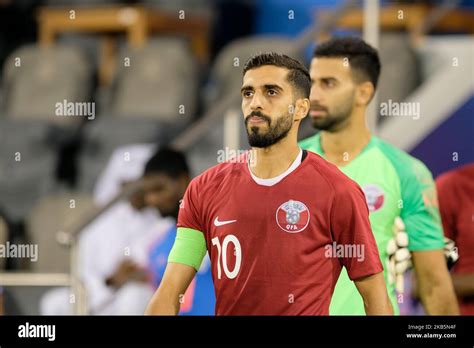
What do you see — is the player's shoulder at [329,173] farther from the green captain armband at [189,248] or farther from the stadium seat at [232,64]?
the stadium seat at [232,64]

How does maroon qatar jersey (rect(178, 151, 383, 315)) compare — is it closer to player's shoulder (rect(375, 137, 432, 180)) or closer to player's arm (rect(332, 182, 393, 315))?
player's arm (rect(332, 182, 393, 315))

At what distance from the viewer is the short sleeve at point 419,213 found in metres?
3.08

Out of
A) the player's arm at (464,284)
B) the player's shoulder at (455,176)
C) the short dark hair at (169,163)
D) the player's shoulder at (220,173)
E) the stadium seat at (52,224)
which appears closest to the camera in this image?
the player's shoulder at (220,173)

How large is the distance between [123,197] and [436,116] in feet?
3.64

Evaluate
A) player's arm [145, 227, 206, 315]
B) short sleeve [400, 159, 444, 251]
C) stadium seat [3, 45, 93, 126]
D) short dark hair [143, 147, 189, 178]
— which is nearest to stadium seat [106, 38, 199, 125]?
stadium seat [3, 45, 93, 126]

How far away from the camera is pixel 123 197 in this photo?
177 inches

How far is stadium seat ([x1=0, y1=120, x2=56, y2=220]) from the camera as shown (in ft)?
17.9

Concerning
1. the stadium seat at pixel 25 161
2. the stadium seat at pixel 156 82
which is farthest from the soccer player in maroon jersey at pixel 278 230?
the stadium seat at pixel 25 161

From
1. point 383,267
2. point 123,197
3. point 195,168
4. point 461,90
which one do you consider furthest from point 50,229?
point 383,267

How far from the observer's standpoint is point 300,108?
2.71 meters

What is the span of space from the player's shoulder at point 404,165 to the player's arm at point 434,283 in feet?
0.61

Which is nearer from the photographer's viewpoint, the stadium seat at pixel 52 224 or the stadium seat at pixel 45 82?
the stadium seat at pixel 52 224

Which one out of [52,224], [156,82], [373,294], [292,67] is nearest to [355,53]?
[292,67]

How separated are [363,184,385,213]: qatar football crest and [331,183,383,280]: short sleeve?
358 mm
